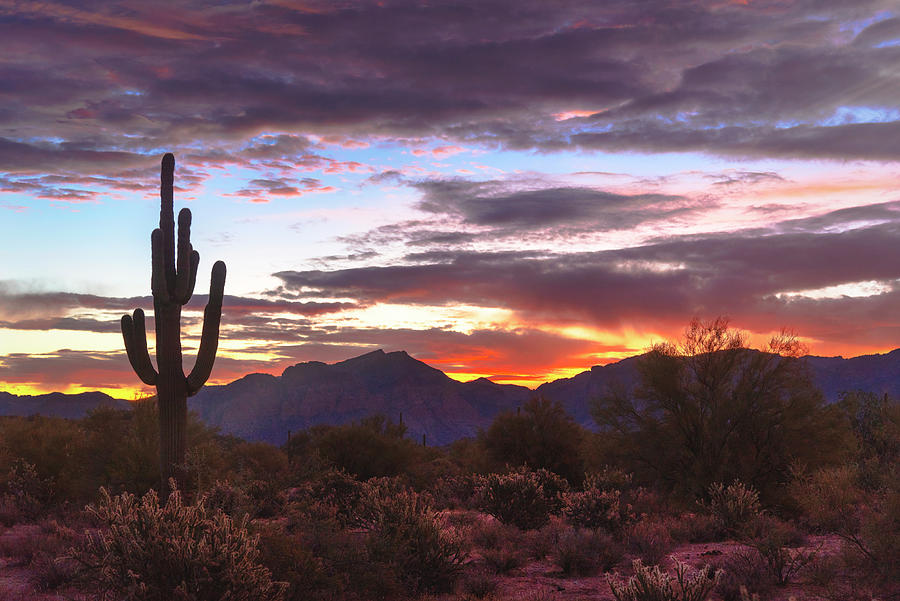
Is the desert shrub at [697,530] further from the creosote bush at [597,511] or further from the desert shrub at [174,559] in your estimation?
the desert shrub at [174,559]

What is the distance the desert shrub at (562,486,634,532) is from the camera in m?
16.9

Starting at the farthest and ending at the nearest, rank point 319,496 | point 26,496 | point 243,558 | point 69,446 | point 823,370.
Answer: point 823,370 < point 69,446 < point 26,496 < point 319,496 < point 243,558

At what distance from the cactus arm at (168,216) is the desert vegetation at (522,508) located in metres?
4.82

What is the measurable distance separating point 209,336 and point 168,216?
3091mm

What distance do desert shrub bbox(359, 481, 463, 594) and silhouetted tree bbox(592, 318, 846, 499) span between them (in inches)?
416

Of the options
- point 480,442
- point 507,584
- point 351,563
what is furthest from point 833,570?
point 480,442

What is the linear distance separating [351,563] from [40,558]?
8.22 metres

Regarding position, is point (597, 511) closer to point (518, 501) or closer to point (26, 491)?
point (518, 501)

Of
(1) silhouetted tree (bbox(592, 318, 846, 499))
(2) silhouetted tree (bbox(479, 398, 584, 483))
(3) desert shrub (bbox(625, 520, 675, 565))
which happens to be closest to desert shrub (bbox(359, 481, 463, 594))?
(3) desert shrub (bbox(625, 520, 675, 565))

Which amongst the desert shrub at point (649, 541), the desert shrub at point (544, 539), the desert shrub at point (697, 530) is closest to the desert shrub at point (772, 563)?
the desert shrub at point (649, 541)

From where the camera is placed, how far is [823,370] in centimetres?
16762

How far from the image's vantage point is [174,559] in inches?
356

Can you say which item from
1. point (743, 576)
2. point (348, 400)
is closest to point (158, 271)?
point (743, 576)

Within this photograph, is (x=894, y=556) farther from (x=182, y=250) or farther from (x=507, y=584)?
(x=182, y=250)
